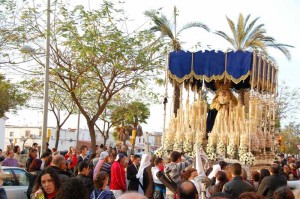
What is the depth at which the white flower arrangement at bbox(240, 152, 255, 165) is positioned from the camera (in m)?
18.5

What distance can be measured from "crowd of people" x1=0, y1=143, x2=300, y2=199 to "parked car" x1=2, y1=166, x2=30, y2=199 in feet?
2.90

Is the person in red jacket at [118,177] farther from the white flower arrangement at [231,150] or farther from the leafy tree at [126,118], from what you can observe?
the leafy tree at [126,118]

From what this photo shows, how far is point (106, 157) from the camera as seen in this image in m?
12.5

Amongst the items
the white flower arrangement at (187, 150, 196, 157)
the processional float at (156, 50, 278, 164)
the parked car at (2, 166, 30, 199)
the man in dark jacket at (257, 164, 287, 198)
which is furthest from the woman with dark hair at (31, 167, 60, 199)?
the white flower arrangement at (187, 150, 196, 157)

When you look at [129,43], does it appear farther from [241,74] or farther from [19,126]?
[19,126]

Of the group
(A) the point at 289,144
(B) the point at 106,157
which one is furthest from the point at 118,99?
(A) the point at 289,144

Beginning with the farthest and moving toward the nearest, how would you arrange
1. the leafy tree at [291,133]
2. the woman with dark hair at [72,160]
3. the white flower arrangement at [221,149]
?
the leafy tree at [291,133], the white flower arrangement at [221,149], the woman with dark hair at [72,160]

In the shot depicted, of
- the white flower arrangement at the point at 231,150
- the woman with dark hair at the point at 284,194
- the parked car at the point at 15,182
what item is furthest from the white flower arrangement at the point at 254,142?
the woman with dark hair at the point at 284,194

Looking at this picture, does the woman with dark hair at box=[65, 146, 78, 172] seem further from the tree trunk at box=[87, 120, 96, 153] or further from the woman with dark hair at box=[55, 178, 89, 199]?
the woman with dark hair at box=[55, 178, 89, 199]

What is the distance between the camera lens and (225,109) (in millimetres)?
21688

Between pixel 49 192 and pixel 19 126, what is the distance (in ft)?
286

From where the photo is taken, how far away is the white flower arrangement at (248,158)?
60.9 ft

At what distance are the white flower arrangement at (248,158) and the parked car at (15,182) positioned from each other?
8.94m

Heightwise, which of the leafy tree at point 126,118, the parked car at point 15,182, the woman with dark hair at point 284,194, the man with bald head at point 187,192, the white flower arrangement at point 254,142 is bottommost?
the parked car at point 15,182
